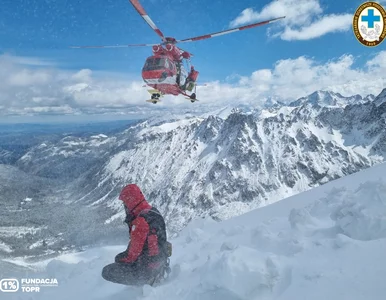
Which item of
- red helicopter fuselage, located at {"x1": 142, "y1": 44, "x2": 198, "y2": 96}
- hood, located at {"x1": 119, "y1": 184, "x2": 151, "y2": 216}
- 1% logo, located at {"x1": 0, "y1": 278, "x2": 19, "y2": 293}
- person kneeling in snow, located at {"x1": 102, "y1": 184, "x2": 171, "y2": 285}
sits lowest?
1% logo, located at {"x1": 0, "y1": 278, "x2": 19, "y2": 293}

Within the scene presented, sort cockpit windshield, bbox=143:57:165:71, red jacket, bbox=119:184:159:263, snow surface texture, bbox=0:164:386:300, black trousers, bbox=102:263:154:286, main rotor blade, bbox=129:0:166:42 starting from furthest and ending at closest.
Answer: cockpit windshield, bbox=143:57:165:71, main rotor blade, bbox=129:0:166:42, black trousers, bbox=102:263:154:286, red jacket, bbox=119:184:159:263, snow surface texture, bbox=0:164:386:300

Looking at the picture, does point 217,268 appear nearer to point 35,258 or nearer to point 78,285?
point 78,285

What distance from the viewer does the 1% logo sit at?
692cm

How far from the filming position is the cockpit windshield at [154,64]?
711 inches

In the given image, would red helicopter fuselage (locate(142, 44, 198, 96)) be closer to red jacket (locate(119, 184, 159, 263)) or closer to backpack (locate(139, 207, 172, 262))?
red jacket (locate(119, 184, 159, 263))

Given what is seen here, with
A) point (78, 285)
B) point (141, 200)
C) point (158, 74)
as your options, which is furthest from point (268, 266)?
point (158, 74)

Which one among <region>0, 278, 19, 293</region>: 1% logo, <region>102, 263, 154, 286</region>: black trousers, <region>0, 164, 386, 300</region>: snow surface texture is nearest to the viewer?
<region>0, 164, 386, 300</region>: snow surface texture

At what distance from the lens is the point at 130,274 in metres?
6.22

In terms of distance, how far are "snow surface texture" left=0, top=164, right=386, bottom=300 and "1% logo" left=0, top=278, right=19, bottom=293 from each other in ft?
0.42

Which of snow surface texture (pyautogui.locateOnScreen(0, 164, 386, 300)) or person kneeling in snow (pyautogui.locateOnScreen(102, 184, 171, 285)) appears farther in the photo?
person kneeling in snow (pyautogui.locateOnScreen(102, 184, 171, 285))

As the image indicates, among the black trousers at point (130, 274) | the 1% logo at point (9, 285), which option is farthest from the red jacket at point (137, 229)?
the 1% logo at point (9, 285)

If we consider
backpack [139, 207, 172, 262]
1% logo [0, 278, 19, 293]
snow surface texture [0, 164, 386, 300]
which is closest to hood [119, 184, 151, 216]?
backpack [139, 207, 172, 262]

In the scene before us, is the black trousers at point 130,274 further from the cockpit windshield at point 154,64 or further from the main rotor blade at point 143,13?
the cockpit windshield at point 154,64

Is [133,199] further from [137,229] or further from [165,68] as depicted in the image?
[165,68]
